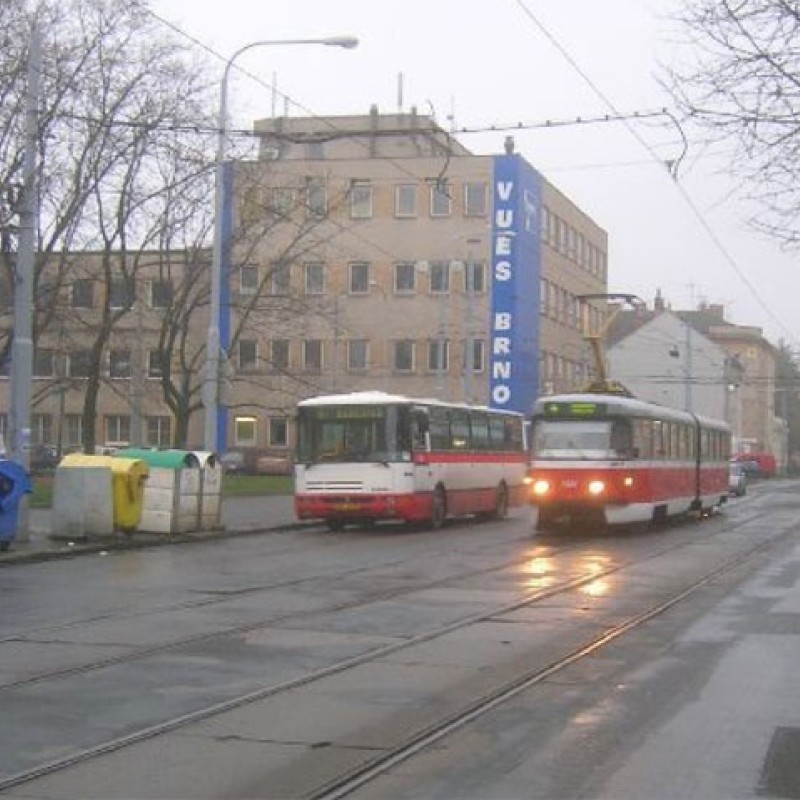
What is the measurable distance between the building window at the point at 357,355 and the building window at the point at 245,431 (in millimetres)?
6551

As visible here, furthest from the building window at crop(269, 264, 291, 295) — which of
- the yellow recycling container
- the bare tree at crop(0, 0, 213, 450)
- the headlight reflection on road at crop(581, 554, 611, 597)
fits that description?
the headlight reflection on road at crop(581, 554, 611, 597)

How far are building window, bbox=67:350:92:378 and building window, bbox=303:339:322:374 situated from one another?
Answer: 2175 cm

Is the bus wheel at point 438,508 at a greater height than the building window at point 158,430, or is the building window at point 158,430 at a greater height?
the building window at point 158,430

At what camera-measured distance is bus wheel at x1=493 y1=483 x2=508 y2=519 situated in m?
33.7

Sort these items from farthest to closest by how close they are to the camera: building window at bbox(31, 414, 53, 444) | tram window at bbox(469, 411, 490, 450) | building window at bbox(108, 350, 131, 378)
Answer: building window at bbox(31, 414, 53, 444) → building window at bbox(108, 350, 131, 378) → tram window at bbox(469, 411, 490, 450)

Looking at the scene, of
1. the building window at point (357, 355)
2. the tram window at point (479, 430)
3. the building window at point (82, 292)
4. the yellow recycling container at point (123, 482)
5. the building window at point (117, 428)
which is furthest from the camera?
the building window at point (117, 428)

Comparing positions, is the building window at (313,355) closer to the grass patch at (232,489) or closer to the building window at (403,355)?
the building window at (403,355)

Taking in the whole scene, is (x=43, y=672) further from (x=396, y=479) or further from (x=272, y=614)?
(x=396, y=479)

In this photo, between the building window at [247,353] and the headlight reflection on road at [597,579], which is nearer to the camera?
the headlight reflection on road at [597,579]

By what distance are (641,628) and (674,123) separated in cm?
552

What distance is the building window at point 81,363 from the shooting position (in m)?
44.6

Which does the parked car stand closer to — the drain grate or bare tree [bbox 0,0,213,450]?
bare tree [bbox 0,0,213,450]

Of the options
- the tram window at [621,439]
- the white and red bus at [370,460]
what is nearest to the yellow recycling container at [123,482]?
the white and red bus at [370,460]

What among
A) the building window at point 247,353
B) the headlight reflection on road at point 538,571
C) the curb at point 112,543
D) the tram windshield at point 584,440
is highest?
the building window at point 247,353
